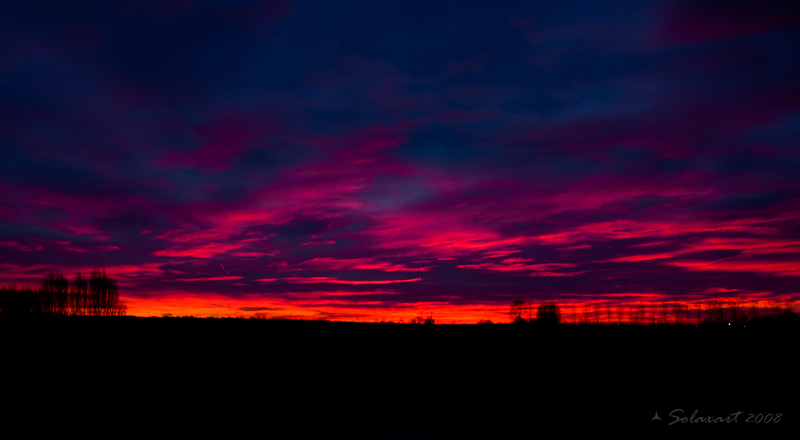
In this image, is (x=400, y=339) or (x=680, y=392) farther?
(x=400, y=339)

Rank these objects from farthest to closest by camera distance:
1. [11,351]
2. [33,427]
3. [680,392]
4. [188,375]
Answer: [11,351], [188,375], [680,392], [33,427]

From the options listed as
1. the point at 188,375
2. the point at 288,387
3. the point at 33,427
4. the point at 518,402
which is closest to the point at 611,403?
the point at 518,402

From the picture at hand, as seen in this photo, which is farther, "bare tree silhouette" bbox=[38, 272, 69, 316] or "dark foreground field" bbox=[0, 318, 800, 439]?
"bare tree silhouette" bbox=[38, 272, 69, 316]

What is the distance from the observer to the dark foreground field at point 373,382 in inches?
567

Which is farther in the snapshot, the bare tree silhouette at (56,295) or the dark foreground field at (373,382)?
the bare tree silhouette at (56,295)

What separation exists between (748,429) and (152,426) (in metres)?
14.5

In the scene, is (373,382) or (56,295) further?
(56,295)

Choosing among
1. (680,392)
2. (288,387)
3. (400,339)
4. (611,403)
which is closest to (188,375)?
(288,387)

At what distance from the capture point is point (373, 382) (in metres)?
20.8

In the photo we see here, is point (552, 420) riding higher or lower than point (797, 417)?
lower

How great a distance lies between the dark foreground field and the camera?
14.4 m

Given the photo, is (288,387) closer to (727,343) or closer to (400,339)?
(400,339)

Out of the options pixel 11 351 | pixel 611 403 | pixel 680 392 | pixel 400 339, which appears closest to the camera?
pixel 611 403

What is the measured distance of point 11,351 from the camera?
74.8 feet
